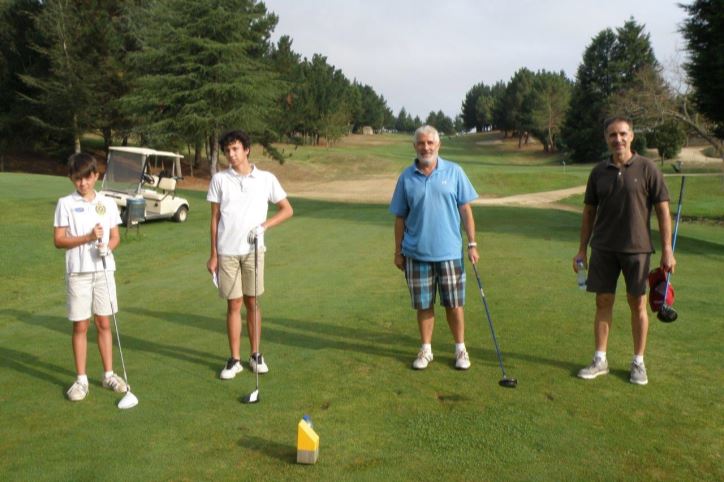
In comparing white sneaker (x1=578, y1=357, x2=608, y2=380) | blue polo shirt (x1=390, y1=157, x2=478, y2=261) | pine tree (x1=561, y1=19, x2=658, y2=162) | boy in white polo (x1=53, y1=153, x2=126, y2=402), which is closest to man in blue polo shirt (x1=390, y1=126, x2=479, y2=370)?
blue polo shirt (x1=390, y1=157, x2=478, y2=261)

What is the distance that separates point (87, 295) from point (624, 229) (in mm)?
4323

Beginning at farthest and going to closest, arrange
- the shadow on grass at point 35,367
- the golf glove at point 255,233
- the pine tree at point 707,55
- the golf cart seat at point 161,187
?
the pine tree at point 707,55 < the golf cart seat at point 161,187 < the shadow on grass at point 35,367 < the golf glove at point 255,233

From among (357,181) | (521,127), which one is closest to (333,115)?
(521,127)

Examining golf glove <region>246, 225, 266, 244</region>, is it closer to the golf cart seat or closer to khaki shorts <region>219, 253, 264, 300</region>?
khaki shorts <region>219, 253, 264, 300</region>

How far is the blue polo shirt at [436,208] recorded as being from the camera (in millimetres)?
5277

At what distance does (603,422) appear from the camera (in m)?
4.26

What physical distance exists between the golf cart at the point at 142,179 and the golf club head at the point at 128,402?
14093 mm

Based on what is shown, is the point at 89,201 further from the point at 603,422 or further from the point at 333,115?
the point at 333,115

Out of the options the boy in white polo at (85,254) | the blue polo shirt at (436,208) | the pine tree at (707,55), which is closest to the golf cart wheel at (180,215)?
the boy in white polo at (85,254)

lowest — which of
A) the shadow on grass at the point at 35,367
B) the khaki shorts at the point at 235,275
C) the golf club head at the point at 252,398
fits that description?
the shadow on grass at the point at 35,367

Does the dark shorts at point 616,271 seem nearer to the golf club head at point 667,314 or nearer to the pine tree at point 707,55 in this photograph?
the golf club head at point 667,314

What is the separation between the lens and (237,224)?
523 centimetres

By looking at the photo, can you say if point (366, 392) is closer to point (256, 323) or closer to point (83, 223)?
point (256, 323)

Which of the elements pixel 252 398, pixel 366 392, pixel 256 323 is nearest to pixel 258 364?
pixel 256 323
